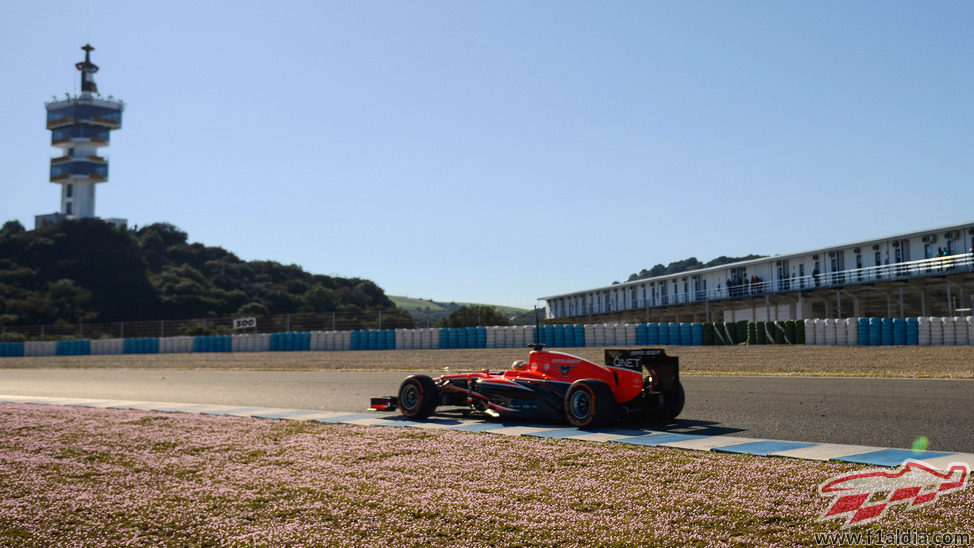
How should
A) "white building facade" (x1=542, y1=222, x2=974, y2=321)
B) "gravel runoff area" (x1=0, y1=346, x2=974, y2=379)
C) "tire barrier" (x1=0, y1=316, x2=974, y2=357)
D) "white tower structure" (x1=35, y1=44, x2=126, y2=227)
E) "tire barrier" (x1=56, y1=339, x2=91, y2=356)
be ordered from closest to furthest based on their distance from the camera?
1. "gravel runoff area" (x1=0, y1=346, x2=974, y2=379)
2. "tire barrier" (x1=0, y1=316, x2=974, y2=357)
3. "tire barrier" (x1=56, y1=339, x2=91, y2=356)
4. "white building facade" (x1=542, y1=222, x2=974, y2=321)
5. "white tower structure" (x1=35, y1=44, x2=126, y2=227)

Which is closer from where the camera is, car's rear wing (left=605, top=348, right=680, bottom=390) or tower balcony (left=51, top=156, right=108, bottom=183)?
car's rear wing (left=605, top=348, right=680, bottom=390)

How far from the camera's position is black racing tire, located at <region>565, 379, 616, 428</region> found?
9.76m

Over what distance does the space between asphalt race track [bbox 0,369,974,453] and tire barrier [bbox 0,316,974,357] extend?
8107 mm

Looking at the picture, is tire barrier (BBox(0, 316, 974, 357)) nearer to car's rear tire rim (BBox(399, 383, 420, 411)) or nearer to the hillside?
car's rear tire rim (BBox(399, 383, 420, 411))

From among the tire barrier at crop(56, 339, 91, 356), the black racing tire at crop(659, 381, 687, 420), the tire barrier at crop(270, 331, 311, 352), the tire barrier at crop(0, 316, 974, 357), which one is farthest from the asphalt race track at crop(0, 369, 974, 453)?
the tire barrier at crop(56, 339, 91, 356)

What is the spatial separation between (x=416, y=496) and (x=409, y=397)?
591 centimetres

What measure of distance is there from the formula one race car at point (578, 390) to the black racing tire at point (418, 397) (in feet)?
0.05

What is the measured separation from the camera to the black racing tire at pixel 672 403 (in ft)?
34.6

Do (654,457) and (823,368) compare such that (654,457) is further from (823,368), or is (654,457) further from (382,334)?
(382,334)

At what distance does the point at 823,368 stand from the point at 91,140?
11909cm

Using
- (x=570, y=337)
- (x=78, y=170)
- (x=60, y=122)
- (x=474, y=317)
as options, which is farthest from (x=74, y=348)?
(x=60, y=122)

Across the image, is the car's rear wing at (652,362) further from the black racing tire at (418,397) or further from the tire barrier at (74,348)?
the tire barrier at (74,348)

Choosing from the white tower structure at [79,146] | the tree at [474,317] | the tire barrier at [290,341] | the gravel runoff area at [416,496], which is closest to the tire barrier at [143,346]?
the tire barrier at [290,341]

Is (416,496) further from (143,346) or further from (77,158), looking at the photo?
(77,158)
